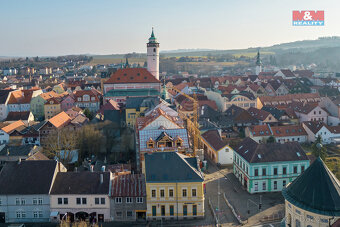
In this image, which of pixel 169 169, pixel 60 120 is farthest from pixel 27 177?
pixel 60 120

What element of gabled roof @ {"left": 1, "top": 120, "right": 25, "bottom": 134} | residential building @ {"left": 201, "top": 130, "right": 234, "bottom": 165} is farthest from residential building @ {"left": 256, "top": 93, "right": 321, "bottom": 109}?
gabled roof @ {"left": 1, "top": 120, "right": 25, "bottom": 134}

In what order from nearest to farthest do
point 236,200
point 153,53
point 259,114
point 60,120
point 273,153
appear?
point 236,200, point 273,153, point 60,120, point 259,114, point 153,53

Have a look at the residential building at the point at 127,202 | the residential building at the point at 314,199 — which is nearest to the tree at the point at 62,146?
the residential building at the point at 127,202

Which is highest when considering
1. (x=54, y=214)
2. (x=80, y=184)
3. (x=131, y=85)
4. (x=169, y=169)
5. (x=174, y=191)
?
(x=131, y=85)

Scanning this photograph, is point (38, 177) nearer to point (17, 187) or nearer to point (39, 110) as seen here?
point (17, 187)

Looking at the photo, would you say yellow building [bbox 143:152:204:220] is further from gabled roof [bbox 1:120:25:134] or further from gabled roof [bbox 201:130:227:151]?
gabled roof [bbox 1:120:25:134]

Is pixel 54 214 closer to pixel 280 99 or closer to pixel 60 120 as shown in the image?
pixel 60 120

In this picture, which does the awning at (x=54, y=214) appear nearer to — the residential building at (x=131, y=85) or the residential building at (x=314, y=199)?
the residential building at (x=314, y=199)

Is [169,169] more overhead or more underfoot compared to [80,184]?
more overhead
